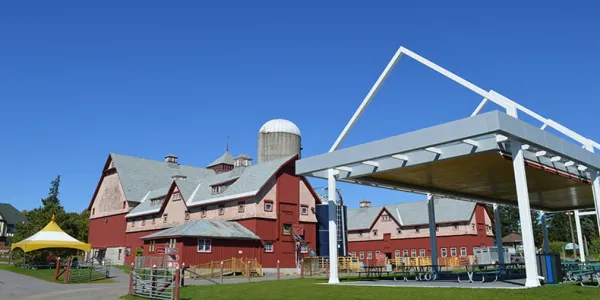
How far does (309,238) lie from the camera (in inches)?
1619

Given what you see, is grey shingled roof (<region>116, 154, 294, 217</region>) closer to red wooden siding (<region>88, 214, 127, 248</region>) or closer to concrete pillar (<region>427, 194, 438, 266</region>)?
red wooden siding (<region>88, 214, 127, 248</region>)

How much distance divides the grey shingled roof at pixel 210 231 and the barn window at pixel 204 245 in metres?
0.67

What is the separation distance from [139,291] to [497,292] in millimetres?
13463

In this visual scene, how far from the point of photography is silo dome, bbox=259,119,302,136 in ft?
175

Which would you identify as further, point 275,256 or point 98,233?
point 98,233

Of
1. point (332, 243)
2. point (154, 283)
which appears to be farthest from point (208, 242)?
point (332, 243)

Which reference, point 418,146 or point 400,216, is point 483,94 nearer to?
point 418,146

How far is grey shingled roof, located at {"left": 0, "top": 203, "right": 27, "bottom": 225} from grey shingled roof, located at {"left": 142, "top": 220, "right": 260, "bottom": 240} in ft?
271

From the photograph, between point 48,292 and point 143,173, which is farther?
point 143,173

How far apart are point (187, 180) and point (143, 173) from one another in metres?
7.99

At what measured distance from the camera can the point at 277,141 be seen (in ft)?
173

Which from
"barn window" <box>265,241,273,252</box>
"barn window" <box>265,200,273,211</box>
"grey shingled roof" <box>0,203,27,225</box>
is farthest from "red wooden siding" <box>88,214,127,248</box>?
"grey shingled roof" <box>0,203,27,225</box>

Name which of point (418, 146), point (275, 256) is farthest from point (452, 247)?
point (418, 146)

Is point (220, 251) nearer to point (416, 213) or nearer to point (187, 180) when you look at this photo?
point (187, 180)
